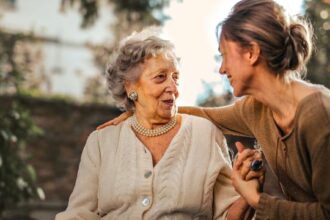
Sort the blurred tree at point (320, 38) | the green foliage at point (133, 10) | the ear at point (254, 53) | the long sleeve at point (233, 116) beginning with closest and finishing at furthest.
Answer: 1. the ear at point (254, 53)
2. the long sleeve at point (233, 116)
3. the blurred tree at point (320, 38)
4. the green foliage at point (133, 10)

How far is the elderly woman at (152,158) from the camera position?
2.95m

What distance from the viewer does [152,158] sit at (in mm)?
3059

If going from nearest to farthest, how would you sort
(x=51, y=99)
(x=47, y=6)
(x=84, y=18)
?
1. (x=84, y=18)
2. (x=51, y=99)
3. (x=47, y=6)

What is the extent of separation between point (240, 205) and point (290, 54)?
73 cm

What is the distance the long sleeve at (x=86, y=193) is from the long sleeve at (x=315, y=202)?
3.06 feet

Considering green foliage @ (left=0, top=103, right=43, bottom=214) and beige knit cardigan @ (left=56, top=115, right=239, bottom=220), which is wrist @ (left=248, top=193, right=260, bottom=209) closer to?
beige knit cardigan @ (left=56, top=115, right=239, bottom=220)

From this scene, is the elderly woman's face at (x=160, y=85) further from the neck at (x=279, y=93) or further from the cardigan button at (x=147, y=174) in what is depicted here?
the neck at (x=279, y=93)

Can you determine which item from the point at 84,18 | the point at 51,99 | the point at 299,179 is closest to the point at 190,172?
the point at 299,179

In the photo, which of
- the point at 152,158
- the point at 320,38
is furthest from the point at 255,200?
the point at 320,38

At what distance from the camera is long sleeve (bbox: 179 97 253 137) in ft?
9.49

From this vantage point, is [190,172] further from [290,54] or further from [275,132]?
[290,54]

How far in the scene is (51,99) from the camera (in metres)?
10.1

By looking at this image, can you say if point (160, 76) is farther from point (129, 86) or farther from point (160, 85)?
point (129, 86)

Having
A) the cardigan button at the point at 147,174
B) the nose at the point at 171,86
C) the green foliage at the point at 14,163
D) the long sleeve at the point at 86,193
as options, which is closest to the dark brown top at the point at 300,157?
the nose at the point at 171,86
